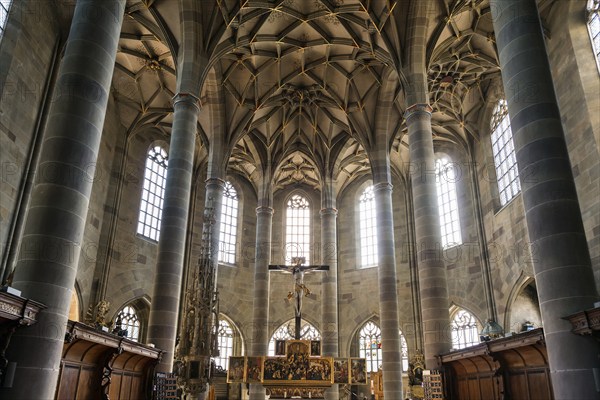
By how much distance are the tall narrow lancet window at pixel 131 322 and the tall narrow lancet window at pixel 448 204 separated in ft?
54.4

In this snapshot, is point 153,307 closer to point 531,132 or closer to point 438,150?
point 531,132

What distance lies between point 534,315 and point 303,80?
15.9 meters

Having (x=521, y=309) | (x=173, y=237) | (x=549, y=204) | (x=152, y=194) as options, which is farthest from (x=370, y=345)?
(x=549, y=204)

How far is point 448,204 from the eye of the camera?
27500 mm

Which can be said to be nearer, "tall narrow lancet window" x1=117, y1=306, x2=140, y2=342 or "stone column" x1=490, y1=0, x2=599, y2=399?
"stone column" x1=490, y1=0, x2=599, y2=399

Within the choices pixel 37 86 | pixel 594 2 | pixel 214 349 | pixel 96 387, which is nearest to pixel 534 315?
pixel 594 2

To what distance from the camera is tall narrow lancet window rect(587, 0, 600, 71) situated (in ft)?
54.2

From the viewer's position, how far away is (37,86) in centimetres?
1733

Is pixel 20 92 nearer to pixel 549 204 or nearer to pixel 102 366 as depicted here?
pixel 102 366

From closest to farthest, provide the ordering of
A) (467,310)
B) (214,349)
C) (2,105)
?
(2,105) → (214,349) → (467,310)

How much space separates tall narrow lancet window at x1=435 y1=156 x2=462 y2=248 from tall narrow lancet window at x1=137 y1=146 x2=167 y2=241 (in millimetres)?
15144

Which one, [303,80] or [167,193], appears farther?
[303,80]

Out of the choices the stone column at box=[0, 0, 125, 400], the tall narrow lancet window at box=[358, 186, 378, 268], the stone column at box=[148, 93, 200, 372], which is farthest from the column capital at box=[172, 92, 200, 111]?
the tall narrow lancet window at box=[358, 186, 378, 268]

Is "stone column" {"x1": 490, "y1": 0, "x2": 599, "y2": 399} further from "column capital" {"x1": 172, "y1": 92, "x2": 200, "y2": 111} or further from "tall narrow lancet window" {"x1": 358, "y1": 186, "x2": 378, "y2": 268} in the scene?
"tall narrow lancet window" {"x1": 358, "y1": 186, "x2": 378, "y2": 268}
